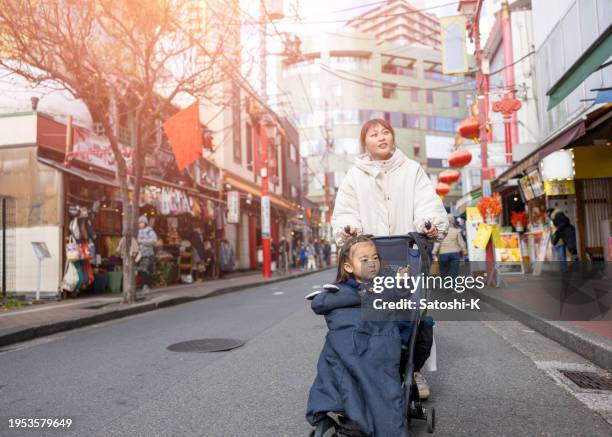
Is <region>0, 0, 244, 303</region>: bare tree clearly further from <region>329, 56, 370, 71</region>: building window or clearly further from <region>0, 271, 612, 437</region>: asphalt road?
<region>329, 56, 370, 71</region>: building window

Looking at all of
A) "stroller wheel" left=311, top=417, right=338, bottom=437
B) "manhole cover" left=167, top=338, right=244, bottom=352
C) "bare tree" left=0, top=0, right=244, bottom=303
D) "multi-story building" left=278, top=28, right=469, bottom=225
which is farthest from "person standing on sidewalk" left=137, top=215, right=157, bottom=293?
"multi-story building" left=278, top=28, right=469, bottom=225

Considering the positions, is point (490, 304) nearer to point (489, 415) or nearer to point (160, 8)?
point (489, 415)

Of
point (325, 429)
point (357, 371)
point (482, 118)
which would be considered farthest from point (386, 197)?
point (482, 118)

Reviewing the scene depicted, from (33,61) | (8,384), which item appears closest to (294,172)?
(33,61)

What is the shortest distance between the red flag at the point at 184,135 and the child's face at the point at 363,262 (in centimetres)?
1126

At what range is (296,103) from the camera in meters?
57.0

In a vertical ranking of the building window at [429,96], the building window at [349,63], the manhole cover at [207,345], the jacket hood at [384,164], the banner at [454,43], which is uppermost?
the building window at [349,63]

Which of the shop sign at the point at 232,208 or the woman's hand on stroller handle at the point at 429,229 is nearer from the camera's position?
the woman's hand on stroller handle at the point at 429,229

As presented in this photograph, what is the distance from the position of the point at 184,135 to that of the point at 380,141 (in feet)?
35.7

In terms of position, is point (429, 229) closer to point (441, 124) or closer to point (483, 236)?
point (483, 236)

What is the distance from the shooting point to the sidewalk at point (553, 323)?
4719 mm

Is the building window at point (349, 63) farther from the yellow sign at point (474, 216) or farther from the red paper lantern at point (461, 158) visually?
the yellow sign at point (474, 216)

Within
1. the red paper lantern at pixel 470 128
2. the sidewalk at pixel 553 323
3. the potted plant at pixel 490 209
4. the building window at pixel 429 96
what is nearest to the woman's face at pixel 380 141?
the sidewalk at pixel 553 323

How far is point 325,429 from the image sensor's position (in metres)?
2.55
